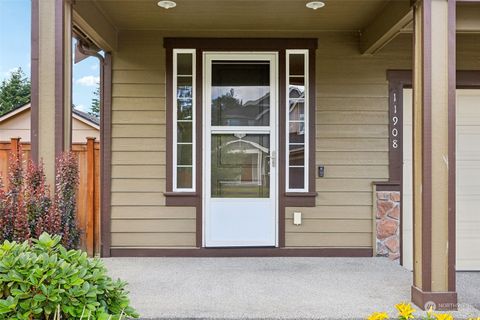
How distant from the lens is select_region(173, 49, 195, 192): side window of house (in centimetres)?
497

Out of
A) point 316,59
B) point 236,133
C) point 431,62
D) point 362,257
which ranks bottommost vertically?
point 362,257

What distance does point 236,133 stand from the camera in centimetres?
498

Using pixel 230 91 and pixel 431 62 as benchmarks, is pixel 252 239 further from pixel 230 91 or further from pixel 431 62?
pixel 431 62

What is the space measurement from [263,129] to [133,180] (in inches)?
66.0

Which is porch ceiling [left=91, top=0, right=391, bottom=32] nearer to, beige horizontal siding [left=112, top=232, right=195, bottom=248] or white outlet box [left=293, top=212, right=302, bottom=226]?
white outlet box [left=293, top=212, right=302, bottom=226]

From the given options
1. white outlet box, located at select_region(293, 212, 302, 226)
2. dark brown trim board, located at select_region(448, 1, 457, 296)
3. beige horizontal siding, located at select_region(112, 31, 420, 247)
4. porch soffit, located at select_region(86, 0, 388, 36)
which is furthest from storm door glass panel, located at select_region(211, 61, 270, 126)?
dark brown trim board, located at select_region(448, 1, 457, 296)

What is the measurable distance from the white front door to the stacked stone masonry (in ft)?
4.11

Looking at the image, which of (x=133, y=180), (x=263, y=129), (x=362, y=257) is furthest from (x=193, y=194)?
(x=362, y=257)

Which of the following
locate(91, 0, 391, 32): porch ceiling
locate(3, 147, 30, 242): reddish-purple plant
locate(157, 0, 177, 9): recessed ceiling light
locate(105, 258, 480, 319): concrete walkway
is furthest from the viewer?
locate(91, 0, 391, 32): porch ceiling

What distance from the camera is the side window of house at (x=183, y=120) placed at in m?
4.97

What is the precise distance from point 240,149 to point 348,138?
51.7 inches

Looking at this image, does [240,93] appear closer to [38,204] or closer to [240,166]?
[240,166]

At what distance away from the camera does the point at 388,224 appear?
4.96 metres

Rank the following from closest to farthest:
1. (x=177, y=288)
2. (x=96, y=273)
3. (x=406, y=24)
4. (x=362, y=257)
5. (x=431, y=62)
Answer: (x=96, y=273), (x=431, y=62), (x=177, y=288), (x=406, y=24), (x=362, y=257)
